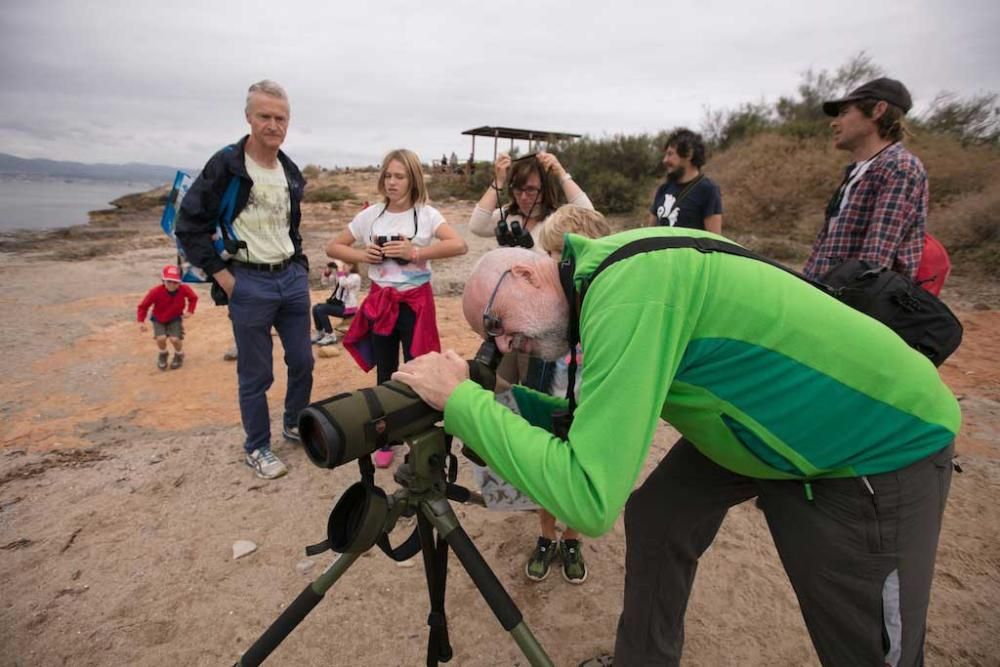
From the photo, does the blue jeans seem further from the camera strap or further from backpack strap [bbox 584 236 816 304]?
backpack strap [bbox 584 236 816 304]

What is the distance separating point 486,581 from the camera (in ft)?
4.15

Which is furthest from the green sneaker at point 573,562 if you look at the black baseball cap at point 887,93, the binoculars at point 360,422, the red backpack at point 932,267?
the black baseball cap at point 887,93

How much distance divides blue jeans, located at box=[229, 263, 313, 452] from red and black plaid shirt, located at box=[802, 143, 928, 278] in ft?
9.79

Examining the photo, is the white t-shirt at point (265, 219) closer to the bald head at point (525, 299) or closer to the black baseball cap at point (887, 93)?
the bald head at point (525, 299)

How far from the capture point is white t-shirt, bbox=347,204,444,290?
3.07 metres

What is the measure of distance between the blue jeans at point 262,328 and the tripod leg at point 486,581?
182cm

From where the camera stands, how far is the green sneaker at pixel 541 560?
2.31 metres

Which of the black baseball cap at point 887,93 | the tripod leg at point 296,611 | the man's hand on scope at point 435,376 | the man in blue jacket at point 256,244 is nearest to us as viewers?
the man's hand on scope at point 435,376

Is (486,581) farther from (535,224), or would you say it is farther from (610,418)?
(535,224)

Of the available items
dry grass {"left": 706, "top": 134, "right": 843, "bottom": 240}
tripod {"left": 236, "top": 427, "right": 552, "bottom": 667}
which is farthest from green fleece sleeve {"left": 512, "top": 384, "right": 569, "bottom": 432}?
dry grass {"left": 706, "top": 134, "right": 843, "bottom": 240}

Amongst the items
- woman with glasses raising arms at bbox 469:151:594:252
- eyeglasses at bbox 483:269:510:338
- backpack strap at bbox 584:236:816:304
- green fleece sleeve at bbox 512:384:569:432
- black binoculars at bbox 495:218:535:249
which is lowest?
green fleece sleeve at bbox 512:384:569:432

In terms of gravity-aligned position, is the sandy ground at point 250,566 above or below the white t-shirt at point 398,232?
below

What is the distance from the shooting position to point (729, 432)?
3.90 feet

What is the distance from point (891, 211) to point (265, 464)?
3.47 metres
